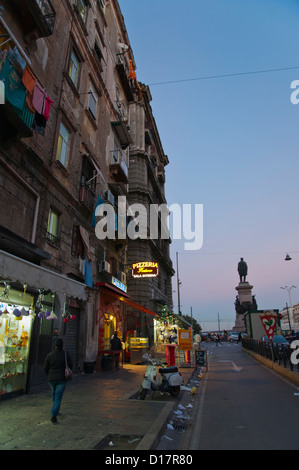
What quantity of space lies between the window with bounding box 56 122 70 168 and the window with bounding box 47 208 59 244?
2.39 metres

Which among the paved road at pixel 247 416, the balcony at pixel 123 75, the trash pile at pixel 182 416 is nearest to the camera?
the paved road at pixel 247 416

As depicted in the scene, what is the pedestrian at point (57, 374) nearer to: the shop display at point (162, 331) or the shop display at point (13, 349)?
the shop display at point (13, 349)

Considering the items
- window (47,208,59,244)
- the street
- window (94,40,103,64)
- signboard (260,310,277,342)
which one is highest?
window (94,40,103,64)

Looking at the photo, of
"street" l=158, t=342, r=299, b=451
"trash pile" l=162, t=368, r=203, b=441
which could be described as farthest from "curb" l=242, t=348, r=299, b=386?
"trash pile" l=162, t=368, r=203, b=441

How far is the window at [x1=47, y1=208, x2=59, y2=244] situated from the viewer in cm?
1198

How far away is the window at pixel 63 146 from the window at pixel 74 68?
323 cm

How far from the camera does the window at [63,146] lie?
523 inches

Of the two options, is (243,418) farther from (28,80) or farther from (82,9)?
(82,9)

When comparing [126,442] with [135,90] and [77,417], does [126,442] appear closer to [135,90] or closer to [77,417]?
[77,417]

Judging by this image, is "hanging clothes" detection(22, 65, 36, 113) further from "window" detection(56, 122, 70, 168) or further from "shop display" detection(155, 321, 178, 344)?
"shop display" detection(155, 321, 178, 344)

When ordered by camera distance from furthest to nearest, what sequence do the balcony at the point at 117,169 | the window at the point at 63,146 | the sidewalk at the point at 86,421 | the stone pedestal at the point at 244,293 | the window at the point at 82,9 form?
the stone pedestal at the point at 244,293 < the balcony at the point at 117,169 < the window at the point at 82,9 < the window at the point at 63,146 < the sidewalk at the point at 86,421

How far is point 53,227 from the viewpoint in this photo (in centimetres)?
1239

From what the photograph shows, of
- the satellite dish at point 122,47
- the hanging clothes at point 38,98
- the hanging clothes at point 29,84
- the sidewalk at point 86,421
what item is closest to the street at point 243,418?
the sidewalk at point 86,421
